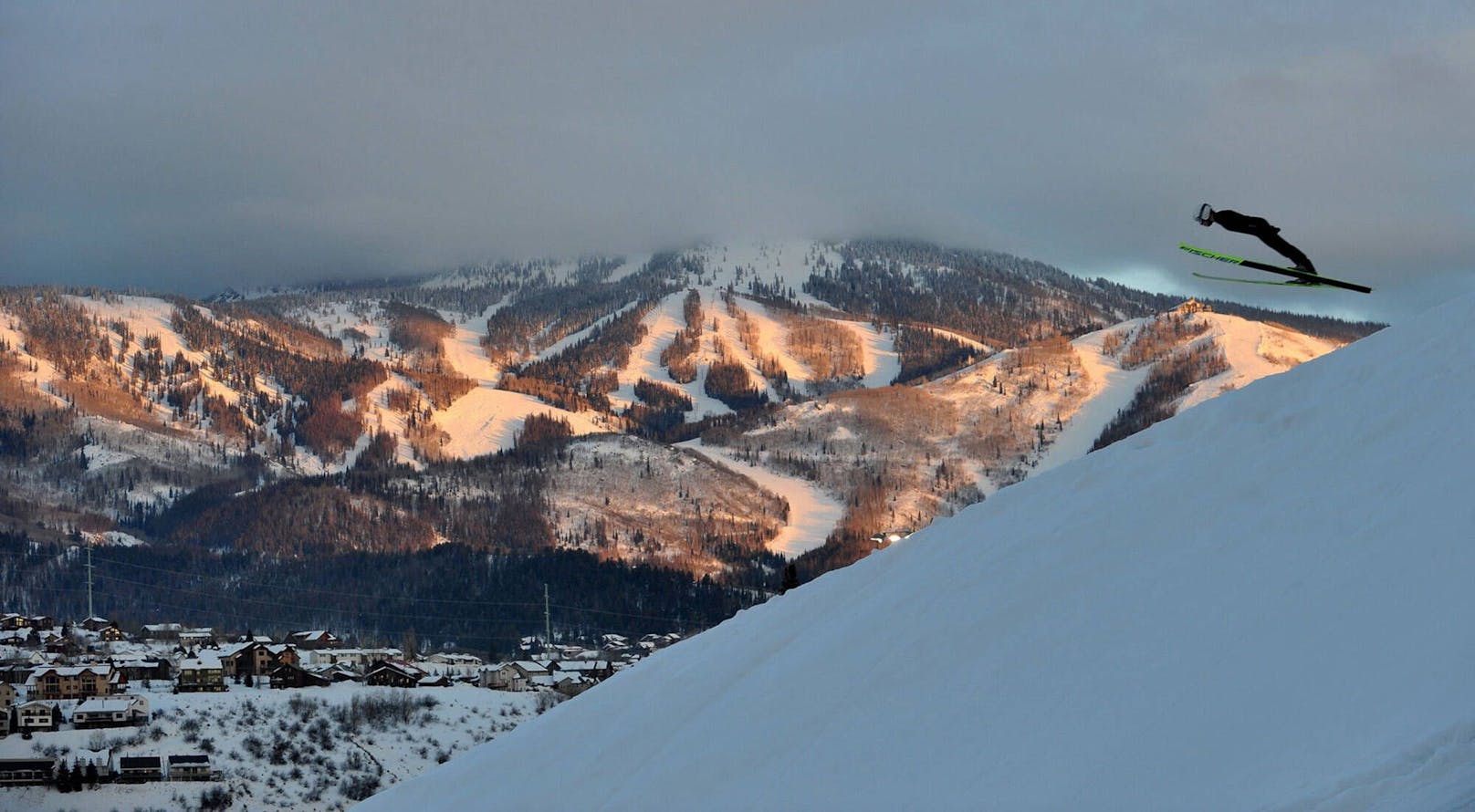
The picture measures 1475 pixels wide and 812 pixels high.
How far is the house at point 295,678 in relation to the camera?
89875mm

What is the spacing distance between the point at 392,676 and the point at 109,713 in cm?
2034

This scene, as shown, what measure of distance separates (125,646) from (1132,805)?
122986mm

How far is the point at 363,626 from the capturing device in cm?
17138

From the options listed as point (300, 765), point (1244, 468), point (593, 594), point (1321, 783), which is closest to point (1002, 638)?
point (1244, 468)

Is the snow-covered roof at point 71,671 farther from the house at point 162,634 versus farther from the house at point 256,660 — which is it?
the house at point 162,634

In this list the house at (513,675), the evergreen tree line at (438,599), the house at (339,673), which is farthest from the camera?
the evergreen tree line at (438,599)

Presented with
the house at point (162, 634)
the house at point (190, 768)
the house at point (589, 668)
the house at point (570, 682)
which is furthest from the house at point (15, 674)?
the house at point (162, 634)

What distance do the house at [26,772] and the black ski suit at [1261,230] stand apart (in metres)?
63.8

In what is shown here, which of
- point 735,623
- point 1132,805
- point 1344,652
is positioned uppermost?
point 735,623

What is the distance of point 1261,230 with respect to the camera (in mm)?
16016

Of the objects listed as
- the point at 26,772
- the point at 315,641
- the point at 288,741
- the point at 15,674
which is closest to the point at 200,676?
the point at 15,674

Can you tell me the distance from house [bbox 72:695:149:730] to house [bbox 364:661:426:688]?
16265 millimetres

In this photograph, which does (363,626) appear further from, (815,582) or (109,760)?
(815,582)

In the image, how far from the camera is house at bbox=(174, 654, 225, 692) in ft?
290
